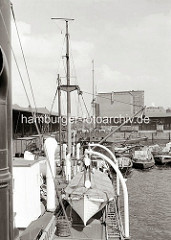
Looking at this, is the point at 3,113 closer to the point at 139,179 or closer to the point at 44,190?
the point at 44,190

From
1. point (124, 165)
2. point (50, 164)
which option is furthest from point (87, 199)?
point (124, 165)

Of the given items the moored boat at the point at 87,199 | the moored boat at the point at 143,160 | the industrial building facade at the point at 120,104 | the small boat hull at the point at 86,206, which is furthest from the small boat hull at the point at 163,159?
the industrial building facade at the point at 120,104

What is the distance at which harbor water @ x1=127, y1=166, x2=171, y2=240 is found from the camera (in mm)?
20266

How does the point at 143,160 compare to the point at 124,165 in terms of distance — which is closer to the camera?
the point at 124,165

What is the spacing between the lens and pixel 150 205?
26.9 m

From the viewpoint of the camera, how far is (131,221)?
22281mm

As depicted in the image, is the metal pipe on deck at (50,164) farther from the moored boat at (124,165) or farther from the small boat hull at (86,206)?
the moored boat at (124,165)

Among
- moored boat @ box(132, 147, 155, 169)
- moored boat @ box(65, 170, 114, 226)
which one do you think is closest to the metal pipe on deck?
moored boat @ box(65, 170, 114, 226)

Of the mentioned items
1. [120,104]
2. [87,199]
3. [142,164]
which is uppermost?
[120,104]

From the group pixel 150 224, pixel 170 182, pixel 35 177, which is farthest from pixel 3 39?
pixel 170 182

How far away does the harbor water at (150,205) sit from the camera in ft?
66.5

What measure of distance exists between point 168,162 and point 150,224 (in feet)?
110

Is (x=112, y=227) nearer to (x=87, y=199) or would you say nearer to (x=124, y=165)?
(x=87, y=199)

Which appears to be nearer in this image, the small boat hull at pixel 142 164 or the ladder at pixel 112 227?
the ladder at pixel 112 227
